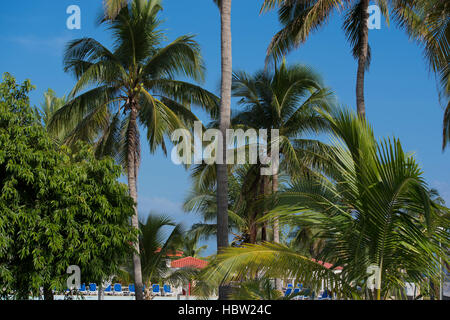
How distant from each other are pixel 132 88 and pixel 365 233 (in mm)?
12255

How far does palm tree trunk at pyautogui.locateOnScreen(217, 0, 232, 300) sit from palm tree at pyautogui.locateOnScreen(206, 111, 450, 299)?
3034 millimetres

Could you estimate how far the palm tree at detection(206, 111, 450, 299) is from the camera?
5863 millimetres

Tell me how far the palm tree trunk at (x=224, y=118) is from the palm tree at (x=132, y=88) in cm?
562

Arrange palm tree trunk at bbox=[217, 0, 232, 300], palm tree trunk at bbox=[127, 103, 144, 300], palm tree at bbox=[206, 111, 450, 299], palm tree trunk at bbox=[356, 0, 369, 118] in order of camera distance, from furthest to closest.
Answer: palm tree trunk at bbox=[127, 103, 144, 300] < palm tree trunk at bbox=[356, 0, 369, 118] < palm tree trunk at bbox=[217, 0, 232, 300] < palm tree at bbox=[206, 111, 450, 299]

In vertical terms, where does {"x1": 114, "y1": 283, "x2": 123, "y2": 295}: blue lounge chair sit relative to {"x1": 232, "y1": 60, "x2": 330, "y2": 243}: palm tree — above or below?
below

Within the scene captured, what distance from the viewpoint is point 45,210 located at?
12.2 metres

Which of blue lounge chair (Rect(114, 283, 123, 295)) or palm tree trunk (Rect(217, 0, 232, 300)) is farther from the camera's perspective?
blue lounge chair (Rect(114, 283, 123, 295))

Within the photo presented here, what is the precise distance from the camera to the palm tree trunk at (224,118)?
9720 mm

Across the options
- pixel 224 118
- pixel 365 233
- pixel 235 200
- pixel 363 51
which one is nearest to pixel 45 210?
pixel 224 118

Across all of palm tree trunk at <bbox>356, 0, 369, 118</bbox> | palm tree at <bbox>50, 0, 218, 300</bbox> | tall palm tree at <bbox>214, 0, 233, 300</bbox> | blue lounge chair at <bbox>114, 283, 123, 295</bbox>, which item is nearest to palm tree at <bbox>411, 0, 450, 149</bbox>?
palm tree trunk at <bbox>356, 0, 369, 118</bbox>

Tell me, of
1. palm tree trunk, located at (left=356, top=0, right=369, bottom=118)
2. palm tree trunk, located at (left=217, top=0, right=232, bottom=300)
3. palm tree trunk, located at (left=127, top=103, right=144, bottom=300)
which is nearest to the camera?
palm tree trunk, located at (left=217, top=0, right=232, bottom=300)

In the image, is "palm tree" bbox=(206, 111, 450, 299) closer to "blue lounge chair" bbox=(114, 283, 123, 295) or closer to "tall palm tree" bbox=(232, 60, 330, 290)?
"tall palm tree" bbox=(232, 60, 330, 290)

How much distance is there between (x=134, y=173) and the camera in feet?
55.5
